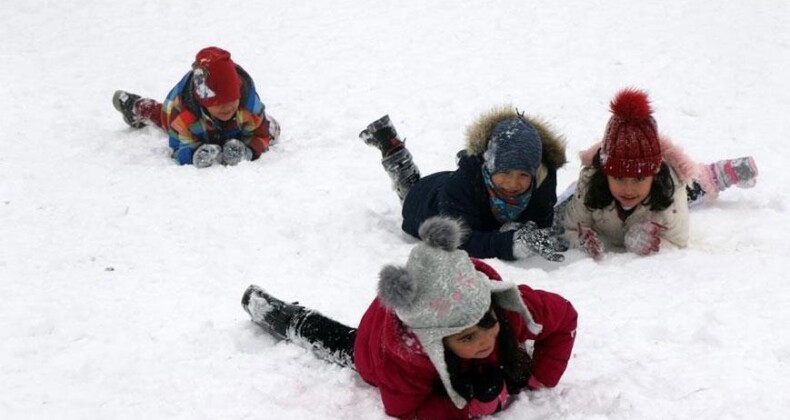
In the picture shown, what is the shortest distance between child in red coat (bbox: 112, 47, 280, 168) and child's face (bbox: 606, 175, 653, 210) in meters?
2.86

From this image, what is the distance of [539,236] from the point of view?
4148 millimetres

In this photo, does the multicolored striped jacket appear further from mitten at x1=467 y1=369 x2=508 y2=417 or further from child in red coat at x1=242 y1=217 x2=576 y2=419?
mitten at x1=467 y1=369 x2=508 y2=417

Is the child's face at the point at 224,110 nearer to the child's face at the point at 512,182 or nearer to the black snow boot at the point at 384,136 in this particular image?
the black snow boot at the point at 384,136

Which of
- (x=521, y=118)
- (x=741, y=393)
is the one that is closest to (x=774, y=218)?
(x=521, y=118)

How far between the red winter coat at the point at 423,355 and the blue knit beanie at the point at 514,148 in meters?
1.14

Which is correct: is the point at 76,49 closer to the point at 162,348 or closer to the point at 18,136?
the point at 18,136

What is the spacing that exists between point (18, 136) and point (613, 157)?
474 centimetres

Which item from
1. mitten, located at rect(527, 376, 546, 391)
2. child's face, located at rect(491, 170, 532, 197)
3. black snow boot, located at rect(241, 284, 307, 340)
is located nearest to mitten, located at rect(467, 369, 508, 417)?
mitten, located at rect(527, 376, 546, 391)

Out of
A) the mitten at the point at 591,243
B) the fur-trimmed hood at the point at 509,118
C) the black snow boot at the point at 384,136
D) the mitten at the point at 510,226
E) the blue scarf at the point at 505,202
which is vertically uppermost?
the fur-trimmed hood at the point at 509,118

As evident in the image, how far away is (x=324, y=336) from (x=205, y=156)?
8.85 feet

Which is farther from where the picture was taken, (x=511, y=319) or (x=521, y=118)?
(x=521, y=118)

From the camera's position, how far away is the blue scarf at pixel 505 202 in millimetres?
4266

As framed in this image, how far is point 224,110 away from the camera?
5.84m

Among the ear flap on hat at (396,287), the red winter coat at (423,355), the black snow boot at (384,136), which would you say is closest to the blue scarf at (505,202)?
the black snow boot at (384,136)
